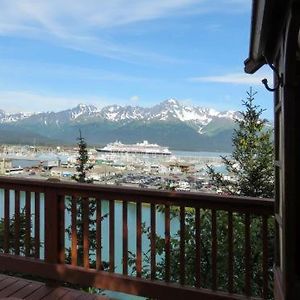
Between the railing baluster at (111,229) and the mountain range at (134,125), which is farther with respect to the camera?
the mountain range at (134,125)

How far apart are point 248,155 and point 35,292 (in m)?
8.87

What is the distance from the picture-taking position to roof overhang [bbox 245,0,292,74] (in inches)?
78.1

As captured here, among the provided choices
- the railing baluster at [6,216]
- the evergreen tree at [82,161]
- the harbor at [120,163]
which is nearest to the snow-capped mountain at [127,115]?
the harbor at [120,163]

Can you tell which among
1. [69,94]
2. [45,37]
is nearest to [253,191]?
[45,37]

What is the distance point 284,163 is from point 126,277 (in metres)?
1.74

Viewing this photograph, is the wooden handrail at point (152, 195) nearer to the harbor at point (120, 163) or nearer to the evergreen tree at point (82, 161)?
the harbor at point (120, 163)

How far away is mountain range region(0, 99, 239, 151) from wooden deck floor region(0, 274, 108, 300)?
1076 inches

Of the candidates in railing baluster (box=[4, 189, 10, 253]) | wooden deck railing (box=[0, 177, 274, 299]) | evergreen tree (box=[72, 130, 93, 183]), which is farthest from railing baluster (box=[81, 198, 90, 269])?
evergreen tree (box=[72, 130, 93, 183])

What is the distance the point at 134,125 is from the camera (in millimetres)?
62594

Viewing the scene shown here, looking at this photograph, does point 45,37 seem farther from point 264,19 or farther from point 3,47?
point 264,19

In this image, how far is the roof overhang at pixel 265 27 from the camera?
1.98 m

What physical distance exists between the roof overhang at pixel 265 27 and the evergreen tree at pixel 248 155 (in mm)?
7710

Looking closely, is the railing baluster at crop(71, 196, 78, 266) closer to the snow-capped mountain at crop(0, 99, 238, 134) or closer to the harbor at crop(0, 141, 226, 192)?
the harbor at crop(0, 141, 226, 192)
